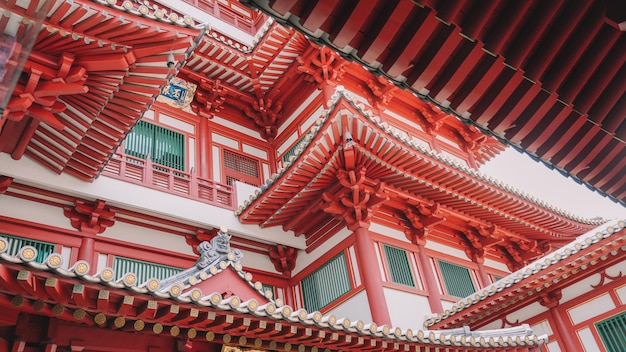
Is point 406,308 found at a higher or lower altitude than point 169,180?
lower

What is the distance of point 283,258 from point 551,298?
5.98 m

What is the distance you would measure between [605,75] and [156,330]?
479 centimetres

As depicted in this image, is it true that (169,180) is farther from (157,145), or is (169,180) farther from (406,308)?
A: (406,308)

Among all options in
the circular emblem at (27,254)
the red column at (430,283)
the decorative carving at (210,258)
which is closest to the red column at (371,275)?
the red column at (430,283)

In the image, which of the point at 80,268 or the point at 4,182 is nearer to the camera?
the point at 80,268

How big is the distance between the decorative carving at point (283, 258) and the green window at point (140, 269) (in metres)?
2.56

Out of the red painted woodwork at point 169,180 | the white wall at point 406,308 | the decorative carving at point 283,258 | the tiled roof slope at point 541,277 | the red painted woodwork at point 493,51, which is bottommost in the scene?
the red painted woodwork at point 493,51

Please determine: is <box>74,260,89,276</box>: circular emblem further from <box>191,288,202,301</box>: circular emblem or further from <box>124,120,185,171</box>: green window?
<box>124,120,185,171</box>: green window

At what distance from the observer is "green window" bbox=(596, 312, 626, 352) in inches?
349

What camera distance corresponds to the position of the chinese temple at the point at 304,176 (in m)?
3.40

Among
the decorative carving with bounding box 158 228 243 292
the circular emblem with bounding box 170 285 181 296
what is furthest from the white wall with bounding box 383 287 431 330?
the circular emblem with bounding box 170 285 181 296

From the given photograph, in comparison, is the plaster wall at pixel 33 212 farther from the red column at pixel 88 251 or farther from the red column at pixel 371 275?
the red column at pixel 371 275

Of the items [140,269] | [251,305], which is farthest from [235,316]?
[140,269]

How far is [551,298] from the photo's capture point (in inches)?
377
